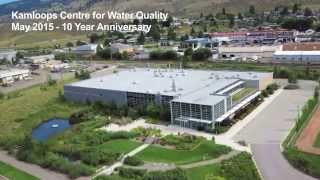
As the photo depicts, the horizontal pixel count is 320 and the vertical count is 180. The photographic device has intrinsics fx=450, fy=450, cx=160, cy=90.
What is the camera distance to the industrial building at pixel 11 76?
1401 inches

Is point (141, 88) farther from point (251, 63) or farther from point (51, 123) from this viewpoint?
point (251, 63)

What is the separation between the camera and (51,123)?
24266mm

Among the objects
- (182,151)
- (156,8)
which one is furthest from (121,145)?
(156,8)

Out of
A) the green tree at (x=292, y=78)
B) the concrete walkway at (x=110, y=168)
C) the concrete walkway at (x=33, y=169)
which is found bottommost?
the concrete walkway at (x=33, y=169)

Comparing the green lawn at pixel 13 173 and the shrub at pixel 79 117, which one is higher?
the shrub at pixel 79 117

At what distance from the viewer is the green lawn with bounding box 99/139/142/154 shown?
18.4m

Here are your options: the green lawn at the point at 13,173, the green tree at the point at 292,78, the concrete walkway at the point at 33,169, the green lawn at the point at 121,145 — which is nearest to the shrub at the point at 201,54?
the green tree at the point at 292,78

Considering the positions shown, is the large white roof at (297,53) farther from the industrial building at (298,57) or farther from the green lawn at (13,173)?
the green lawn at (13,173)

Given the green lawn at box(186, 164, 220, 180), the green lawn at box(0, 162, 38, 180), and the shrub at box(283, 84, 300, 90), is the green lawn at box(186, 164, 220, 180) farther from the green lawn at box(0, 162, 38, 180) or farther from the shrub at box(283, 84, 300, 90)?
the shrub at box(283, 84, 300, 90)

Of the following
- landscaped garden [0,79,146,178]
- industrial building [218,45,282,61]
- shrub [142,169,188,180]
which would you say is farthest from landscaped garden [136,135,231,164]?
industrial building [218,45,282,61]

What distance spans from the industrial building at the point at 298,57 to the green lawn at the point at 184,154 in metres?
19.0

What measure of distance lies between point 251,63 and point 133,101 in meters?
14.8

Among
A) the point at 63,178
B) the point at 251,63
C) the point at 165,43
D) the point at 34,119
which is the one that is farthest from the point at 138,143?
the point at 165,43

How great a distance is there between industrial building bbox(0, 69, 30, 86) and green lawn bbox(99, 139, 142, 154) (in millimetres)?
18720
